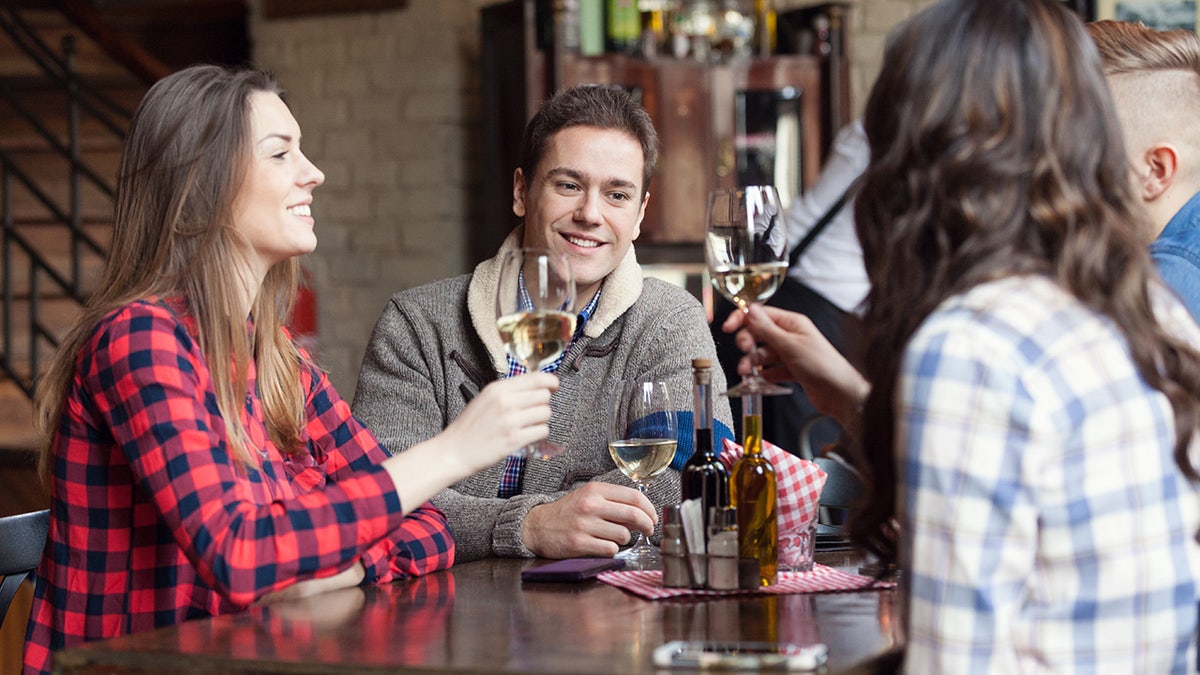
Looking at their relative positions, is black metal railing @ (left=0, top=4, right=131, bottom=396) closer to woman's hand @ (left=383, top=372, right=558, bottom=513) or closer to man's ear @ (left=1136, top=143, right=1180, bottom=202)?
woman's hand @ (left=383, top=372, right=558, bottom=513)

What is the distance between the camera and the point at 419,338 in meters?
2.32

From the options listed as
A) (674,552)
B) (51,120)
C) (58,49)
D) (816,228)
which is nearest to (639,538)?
(674,552)

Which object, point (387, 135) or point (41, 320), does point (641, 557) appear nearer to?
point (387, 135)

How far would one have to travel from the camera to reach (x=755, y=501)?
1.59m

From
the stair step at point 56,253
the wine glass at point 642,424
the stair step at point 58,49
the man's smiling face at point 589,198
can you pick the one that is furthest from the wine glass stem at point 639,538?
the stair step at point 58,49

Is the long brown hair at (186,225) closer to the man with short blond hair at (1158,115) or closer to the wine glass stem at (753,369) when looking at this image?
the wine glass stem at (753,369)

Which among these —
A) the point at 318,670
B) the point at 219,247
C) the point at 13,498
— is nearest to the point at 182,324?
the point at 219,247

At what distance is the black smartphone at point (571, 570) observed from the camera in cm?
169

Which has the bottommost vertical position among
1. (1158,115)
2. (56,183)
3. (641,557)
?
(641,557)

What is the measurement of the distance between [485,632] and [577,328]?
101 centimetres

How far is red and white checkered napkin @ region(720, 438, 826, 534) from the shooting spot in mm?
1693

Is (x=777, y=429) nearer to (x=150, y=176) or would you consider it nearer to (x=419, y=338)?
(x=419, y=338)

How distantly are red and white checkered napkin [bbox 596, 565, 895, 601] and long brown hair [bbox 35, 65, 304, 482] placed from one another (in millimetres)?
462

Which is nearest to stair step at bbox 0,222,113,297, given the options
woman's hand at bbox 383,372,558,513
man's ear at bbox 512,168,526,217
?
man's ear at bbox 512,168,526,217
